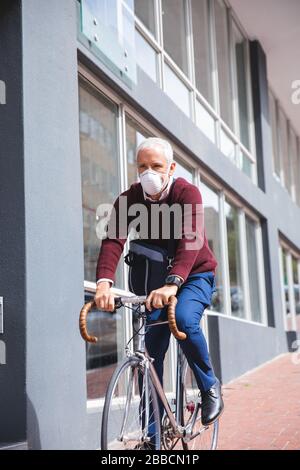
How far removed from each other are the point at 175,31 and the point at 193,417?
20.8 ft

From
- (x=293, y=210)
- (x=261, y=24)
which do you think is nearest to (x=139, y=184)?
(x=261, y=24)

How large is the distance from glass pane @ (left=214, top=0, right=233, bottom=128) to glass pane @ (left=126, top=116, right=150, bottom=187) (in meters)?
4.35

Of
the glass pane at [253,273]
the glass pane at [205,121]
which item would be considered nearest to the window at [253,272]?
the glass pane at [253,273]

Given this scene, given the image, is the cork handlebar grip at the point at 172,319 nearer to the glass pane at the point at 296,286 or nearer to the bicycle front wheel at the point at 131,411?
the bicycle front wheel at the point at 131,411

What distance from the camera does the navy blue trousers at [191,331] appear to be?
4051 mm

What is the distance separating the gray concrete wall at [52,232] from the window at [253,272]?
765cm

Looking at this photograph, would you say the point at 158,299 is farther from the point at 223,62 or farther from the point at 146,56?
the point at 223,62

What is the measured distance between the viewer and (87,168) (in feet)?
21.0

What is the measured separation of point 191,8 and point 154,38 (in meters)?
1.96

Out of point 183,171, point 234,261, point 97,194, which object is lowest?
point 234,261

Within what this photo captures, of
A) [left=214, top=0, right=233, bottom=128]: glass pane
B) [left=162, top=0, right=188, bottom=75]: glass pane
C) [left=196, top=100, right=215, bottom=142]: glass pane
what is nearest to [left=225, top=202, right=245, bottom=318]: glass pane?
[left=196, top=100, right=215, bottom=142]: glass pane

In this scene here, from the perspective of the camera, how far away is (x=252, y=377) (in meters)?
10.2

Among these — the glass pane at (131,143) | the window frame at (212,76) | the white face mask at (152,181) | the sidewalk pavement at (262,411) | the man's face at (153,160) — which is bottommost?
the sidewalk pavement at (262,411)

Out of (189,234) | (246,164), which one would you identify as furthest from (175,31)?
(189,234)
